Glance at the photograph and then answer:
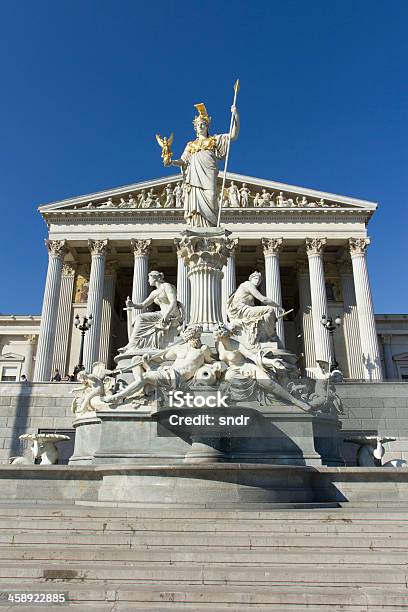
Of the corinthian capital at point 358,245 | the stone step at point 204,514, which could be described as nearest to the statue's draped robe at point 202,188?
the stone step at point 204,514

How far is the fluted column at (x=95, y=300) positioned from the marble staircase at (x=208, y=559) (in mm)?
30671

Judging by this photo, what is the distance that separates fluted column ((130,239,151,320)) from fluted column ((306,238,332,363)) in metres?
13.9

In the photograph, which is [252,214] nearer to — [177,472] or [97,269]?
[97,269]

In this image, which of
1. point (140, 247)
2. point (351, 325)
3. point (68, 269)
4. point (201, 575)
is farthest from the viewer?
point (68, 269)

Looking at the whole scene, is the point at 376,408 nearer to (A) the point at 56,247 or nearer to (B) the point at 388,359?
(B) the point at 388,359

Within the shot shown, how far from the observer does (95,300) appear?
1580 inches

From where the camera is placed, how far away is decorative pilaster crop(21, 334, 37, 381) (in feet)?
168

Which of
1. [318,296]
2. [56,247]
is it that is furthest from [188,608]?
[56,247]

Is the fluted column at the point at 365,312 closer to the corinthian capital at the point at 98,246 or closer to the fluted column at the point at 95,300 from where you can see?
the fluted column at the point at 95,300

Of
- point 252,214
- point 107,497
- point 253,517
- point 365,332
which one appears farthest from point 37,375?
point 253,517

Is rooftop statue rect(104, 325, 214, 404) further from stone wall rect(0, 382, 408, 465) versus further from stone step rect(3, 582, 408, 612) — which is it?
stone wall rect(0, 382, 408, 465)

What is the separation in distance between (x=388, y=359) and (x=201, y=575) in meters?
50.2

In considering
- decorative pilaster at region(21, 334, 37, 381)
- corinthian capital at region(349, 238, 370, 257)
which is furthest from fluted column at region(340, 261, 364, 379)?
decorative pilaster at region(21, 334, 37, 381)

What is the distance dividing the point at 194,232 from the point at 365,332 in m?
29.8
